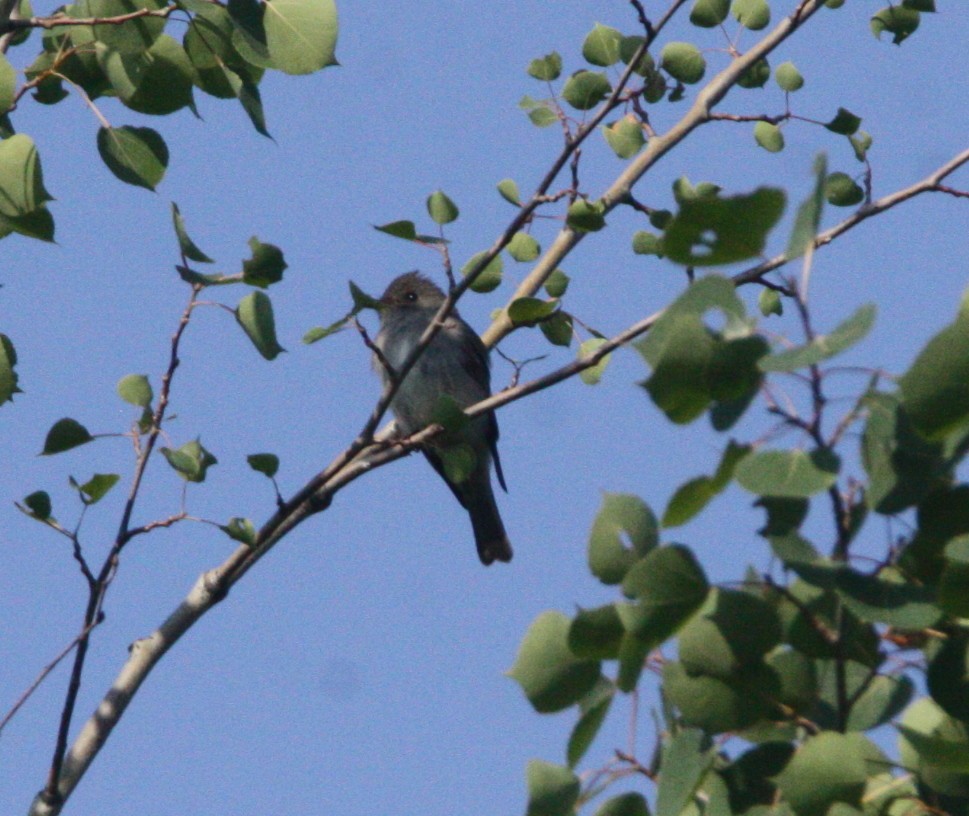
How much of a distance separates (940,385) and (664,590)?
0.43m

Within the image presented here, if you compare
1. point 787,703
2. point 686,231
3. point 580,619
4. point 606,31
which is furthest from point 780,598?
point 606,31

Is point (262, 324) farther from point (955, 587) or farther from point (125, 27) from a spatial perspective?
point (955, 587)

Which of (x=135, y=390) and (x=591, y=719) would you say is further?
(x=135, y=390)

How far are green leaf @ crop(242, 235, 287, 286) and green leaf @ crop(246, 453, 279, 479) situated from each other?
0.50 m

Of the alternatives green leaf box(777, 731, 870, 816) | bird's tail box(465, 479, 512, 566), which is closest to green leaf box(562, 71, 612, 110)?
green leaf box(777, 731, 870, 816)

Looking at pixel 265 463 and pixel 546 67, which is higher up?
pixel 546 67

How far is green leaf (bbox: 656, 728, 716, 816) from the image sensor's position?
1985 mm

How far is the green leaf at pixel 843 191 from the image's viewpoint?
15.0ft

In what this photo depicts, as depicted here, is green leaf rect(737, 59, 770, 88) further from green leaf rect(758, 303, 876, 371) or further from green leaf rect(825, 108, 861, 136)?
green leaf rect(758, 303, 876, 371)

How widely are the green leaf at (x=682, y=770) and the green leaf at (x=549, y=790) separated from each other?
14 cm

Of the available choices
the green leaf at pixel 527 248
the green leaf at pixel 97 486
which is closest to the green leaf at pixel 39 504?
the green leaf at pixel 97 486

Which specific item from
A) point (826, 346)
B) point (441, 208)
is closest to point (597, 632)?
point (826, 346)

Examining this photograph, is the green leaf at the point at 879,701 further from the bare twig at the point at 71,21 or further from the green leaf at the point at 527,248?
the green leaf at the point at 527,248

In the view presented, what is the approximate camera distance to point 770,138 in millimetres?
4824
